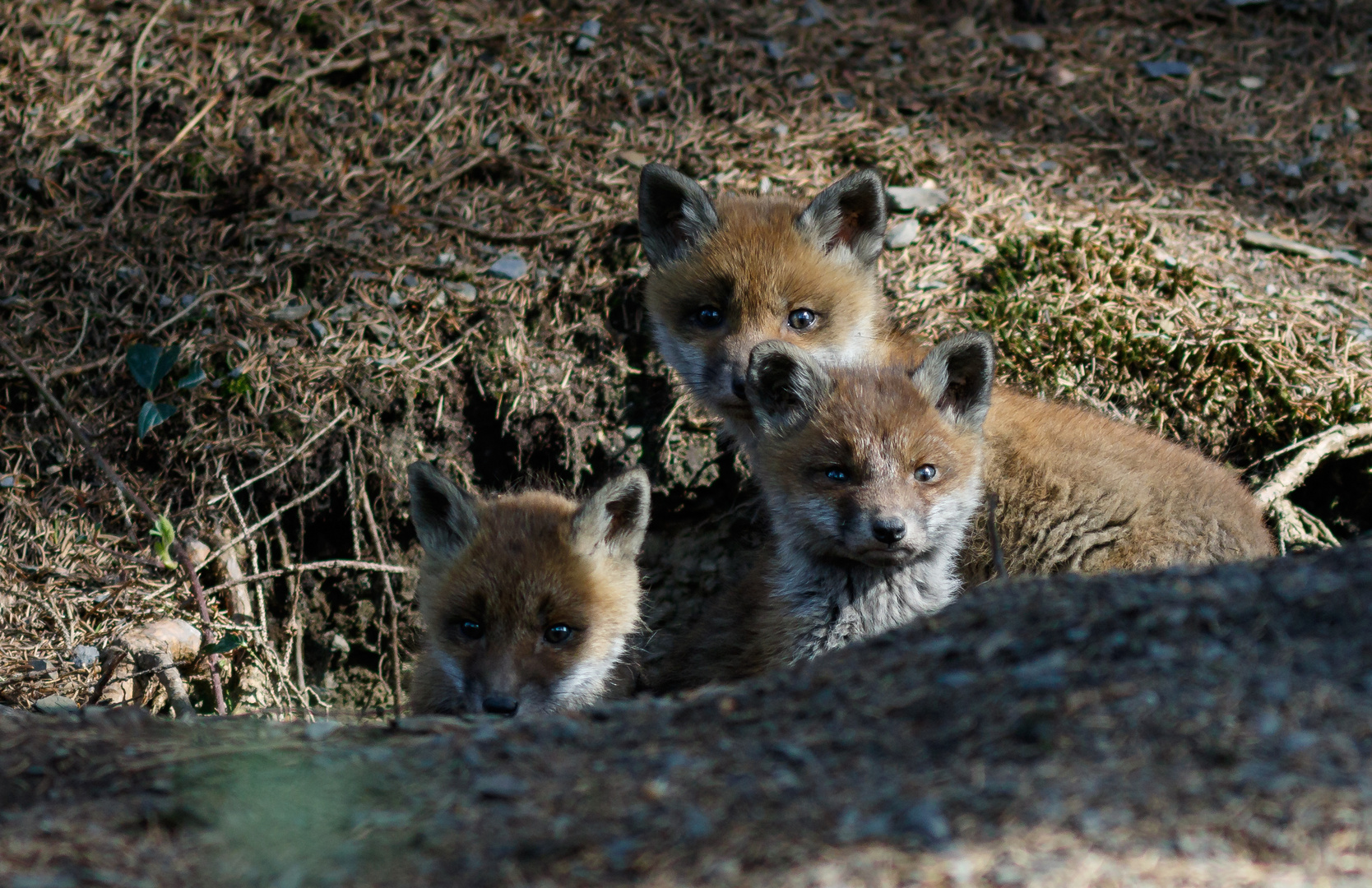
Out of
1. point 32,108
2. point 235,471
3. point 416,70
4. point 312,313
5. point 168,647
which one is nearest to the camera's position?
point 168,647

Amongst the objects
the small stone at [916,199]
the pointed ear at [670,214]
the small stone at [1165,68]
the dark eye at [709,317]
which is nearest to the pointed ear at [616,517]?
the dark eye at [709,317]

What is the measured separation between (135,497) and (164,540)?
30cm

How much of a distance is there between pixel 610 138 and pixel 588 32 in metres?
0.90

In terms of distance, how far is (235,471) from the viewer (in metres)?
5.36

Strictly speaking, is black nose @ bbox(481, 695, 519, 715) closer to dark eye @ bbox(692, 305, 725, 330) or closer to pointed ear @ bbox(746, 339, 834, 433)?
pointed ear @ bbox(746, 339, 834, 433)

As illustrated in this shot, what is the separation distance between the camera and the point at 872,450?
4.15 m

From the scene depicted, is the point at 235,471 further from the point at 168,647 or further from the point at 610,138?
the point at 610,138

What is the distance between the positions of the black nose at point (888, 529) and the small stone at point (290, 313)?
3.45m

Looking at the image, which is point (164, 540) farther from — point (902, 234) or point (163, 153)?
point (902, 234)

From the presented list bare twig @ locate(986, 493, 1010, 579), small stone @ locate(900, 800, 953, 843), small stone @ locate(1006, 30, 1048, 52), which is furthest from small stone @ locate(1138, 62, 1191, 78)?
small stone @ locate(900, 800, 953, 843)

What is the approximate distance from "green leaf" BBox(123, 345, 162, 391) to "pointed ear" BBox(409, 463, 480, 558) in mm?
1664

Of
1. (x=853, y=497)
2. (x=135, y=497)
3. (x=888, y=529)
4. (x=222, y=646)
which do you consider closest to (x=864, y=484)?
(x=853, y=497)

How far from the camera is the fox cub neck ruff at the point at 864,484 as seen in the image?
13.4 feet

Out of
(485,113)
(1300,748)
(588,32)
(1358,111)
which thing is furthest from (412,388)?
(1358,111)
